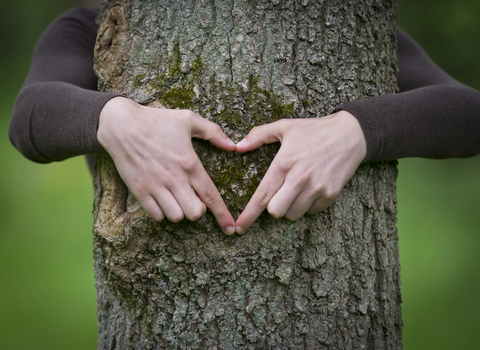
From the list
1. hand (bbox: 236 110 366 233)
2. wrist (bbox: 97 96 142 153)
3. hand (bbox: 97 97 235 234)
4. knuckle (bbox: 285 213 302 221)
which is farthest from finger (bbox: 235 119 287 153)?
wrist (bbox: 97 96 142 153)

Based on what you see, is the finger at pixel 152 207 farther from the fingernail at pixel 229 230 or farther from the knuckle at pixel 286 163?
the knuckle at pixel 286 163

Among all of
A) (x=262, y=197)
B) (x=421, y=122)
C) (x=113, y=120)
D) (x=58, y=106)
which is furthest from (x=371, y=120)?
(x=58, y=106)

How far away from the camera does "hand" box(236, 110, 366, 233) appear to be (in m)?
1.05

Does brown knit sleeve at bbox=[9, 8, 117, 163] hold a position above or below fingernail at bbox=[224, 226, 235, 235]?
above

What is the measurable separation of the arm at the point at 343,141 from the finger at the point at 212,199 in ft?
0.12

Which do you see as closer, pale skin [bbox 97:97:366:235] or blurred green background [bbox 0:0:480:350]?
pale skin [bbox 97:97:366:235]

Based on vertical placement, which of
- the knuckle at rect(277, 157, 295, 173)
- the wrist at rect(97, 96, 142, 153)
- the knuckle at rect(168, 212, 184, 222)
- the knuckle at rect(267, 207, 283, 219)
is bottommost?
the knuckle at rect(267, 207, 283, 219)

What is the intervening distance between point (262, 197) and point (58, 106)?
0.72 meters

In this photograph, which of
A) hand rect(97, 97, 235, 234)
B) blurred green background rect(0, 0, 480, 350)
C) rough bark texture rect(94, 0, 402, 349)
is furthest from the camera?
blurred green background rect(0, 0, 480, 350)

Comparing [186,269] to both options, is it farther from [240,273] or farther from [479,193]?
[479,193]

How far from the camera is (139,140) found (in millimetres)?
1024

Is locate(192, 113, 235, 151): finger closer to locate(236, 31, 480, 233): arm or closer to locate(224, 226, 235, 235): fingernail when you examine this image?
locate(236, 31, 480, 233): arm

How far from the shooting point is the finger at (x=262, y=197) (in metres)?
1.06

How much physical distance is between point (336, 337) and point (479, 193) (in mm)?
5106
